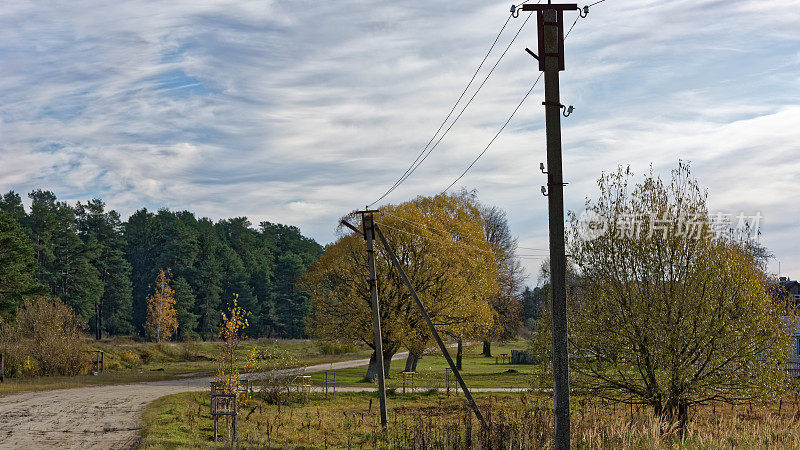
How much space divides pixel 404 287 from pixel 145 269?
71.3 meters

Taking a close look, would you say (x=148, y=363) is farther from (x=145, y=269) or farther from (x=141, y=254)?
(x=141, y=254)

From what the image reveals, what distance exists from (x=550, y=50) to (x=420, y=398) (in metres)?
A: 22.5

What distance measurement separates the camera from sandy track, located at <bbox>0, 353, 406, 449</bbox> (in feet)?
57.5

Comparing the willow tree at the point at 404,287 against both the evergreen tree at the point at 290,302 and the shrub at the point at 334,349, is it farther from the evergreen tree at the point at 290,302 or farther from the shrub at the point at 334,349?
the evergreen tree at the point at 290,302

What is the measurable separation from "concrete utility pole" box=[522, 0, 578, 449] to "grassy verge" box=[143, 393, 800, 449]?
1481 millimetres

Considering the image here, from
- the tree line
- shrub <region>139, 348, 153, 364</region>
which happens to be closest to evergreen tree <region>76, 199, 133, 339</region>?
the tree line

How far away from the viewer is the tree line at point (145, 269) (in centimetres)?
7694

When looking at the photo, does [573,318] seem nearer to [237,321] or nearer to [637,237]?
[637,237]

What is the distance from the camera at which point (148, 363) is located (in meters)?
51.4

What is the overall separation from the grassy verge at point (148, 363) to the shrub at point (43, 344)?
1590mm

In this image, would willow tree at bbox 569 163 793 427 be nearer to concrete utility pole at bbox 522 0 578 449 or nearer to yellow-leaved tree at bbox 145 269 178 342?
concrete utility pole at bbox 522 0 578 449

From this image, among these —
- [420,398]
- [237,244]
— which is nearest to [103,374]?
[420,398]

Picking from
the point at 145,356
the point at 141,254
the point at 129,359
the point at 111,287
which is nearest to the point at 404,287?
the point at 129,359

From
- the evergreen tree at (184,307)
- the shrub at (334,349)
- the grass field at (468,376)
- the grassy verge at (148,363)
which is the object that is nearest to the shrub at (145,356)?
the grassy verge at (148,363)
